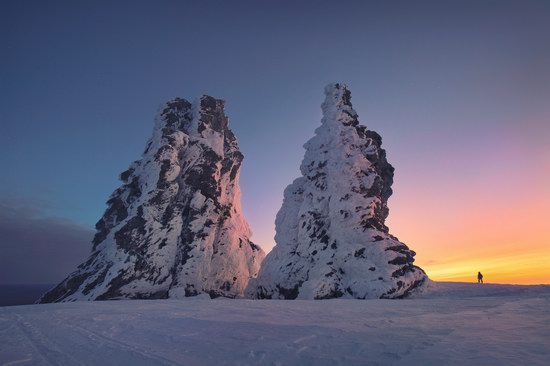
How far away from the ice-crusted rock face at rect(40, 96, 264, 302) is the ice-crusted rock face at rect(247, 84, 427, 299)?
44.3 ft

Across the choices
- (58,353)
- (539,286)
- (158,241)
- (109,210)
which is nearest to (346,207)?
(539,286)

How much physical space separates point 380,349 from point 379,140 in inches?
1467

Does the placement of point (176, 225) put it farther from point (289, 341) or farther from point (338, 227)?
point (289, 341)

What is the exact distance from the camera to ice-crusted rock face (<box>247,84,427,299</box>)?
3014 centimetres

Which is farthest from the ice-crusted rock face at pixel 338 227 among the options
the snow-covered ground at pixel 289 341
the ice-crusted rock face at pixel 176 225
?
the snow-covered ground at pixel 289 341

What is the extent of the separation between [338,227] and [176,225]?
23.8 meters

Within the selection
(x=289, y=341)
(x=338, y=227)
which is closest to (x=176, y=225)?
(x=338, y=227)

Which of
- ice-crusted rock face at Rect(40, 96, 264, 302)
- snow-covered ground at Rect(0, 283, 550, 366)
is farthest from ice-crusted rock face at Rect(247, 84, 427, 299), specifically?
snow-covered ground at Rect(0, 283, 550, 366)

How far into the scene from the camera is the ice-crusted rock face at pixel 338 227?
30.1 metres

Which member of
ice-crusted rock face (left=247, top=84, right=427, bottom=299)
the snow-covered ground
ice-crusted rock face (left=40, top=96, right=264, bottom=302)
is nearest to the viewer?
the snow-covered ground

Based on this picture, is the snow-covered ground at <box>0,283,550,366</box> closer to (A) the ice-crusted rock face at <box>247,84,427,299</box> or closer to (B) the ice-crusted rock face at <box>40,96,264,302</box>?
(A) the ice-crusted rock face at <box>247,84,427,299</box>

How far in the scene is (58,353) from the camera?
8836mm

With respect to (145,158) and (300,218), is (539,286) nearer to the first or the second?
(300,218)

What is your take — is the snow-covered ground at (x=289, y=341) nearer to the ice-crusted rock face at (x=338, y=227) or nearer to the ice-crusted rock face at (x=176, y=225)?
the ice-crusted rock face at (x=338, y=227)
